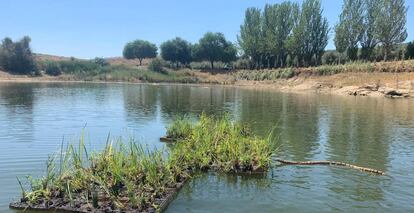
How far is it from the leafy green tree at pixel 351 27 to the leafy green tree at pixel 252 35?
26580mm

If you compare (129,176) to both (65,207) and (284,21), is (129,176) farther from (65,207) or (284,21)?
(284,21)

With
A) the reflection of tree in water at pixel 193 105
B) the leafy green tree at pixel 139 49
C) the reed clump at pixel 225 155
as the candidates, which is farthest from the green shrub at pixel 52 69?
the reed clump at pixel 225 155

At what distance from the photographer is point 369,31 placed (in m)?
83.0

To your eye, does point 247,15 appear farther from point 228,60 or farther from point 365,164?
point 365,164

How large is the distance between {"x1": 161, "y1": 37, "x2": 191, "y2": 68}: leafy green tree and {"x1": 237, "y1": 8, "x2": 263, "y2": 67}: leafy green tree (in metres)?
24.7

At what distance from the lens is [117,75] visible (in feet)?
395

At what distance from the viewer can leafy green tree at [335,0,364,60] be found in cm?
8419

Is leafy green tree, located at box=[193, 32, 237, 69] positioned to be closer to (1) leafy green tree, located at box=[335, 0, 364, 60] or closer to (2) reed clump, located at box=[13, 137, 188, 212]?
(1) leafy green tree, located at box=[335, 0, 364, 60]

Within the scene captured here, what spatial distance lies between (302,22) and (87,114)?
71.4m

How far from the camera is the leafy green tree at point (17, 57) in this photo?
10806 cm

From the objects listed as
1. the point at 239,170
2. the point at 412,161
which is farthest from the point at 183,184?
the point at 412,161

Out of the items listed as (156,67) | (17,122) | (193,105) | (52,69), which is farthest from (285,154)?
(156,67)

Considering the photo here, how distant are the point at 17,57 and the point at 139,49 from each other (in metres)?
49.7

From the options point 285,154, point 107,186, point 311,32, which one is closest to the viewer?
point 107,186
